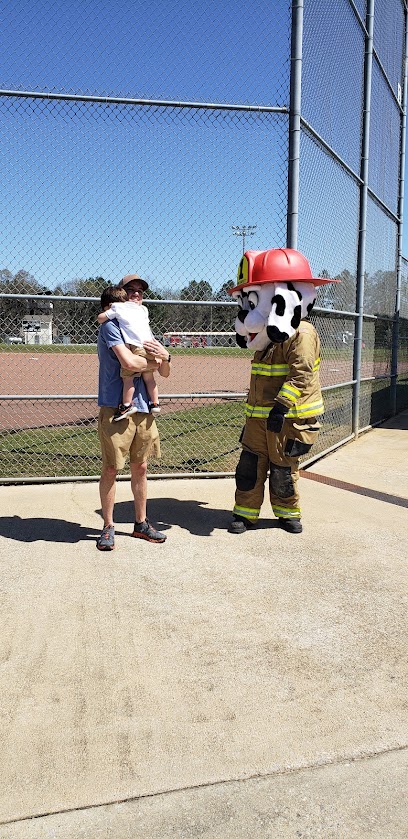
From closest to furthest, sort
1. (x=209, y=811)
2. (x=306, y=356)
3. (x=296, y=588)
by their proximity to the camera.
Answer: (x=209, y=811)
(x=296, y=588)
(x=306, y=356)

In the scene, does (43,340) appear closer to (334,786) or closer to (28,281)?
(28,281)

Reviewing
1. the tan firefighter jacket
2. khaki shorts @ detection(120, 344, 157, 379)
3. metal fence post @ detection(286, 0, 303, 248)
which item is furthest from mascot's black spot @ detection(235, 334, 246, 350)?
metal fence post @ detection(286, 0, 303, 248)

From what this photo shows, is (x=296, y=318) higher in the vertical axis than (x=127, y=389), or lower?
higher

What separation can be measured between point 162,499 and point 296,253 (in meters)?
2.27

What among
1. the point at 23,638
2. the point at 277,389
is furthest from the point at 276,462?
the point at 23,638

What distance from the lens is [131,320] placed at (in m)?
4.53

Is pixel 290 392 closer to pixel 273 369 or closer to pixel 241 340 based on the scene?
pixel 273 369

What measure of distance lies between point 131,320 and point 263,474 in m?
1.46

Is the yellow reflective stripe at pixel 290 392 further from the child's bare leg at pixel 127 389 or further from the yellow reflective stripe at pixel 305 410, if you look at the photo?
the child's bare leg at pixel 127 389

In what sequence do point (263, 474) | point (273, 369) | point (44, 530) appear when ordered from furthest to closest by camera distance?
point (263, 474), point (44, 530), point (273, 369)

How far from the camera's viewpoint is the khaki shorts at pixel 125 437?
4.57m

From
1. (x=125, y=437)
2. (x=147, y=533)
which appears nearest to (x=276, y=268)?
(x=125, y=437)

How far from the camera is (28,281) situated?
6094mm

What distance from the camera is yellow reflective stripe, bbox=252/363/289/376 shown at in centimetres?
489
